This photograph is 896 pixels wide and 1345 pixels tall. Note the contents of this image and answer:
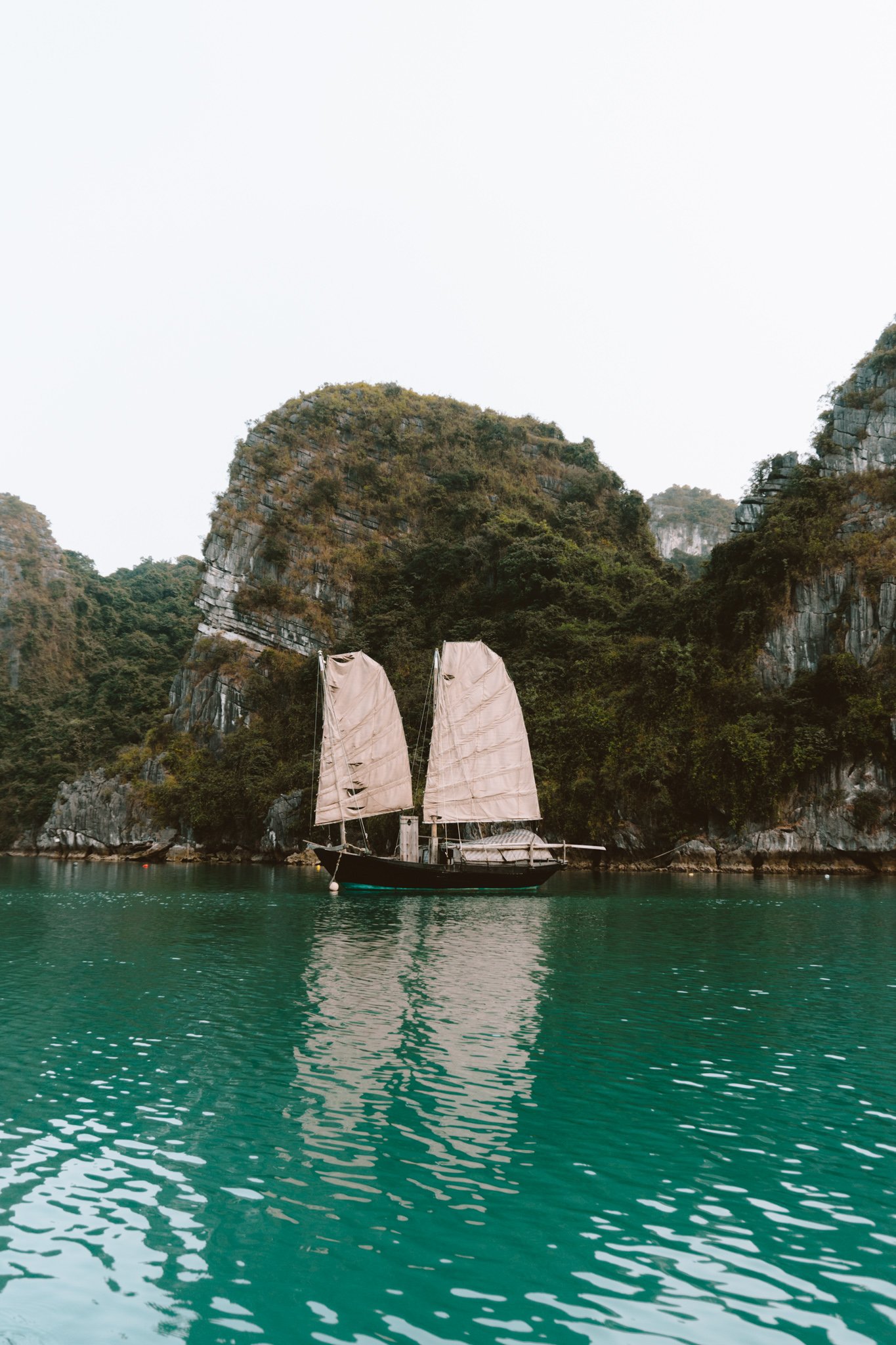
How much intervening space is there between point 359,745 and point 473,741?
163 inches

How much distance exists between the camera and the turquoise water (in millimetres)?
5199

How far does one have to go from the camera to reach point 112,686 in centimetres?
7381

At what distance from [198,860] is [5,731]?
2917 centimetres

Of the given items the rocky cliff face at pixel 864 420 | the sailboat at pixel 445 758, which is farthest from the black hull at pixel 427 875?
the rocky cliff face at pixel 864 420

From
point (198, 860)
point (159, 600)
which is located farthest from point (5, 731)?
point (198, 860)

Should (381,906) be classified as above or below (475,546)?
below

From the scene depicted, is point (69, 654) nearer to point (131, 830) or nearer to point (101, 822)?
point (101, 822)

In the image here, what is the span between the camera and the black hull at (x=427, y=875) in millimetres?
32963

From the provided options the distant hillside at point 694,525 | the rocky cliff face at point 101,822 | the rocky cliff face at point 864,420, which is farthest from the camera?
the distant hillside at point 694,525

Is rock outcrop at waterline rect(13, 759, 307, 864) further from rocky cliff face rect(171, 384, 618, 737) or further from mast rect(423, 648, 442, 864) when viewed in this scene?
mast rect(423, 648, 442, 864)

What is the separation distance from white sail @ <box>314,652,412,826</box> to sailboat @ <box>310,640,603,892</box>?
0.03 meters

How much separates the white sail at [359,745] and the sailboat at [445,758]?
33 mm

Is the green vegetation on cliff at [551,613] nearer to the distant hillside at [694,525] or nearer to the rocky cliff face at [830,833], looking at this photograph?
the rocky cliff face at [830,833]

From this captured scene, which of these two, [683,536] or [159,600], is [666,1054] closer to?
[159,600]
